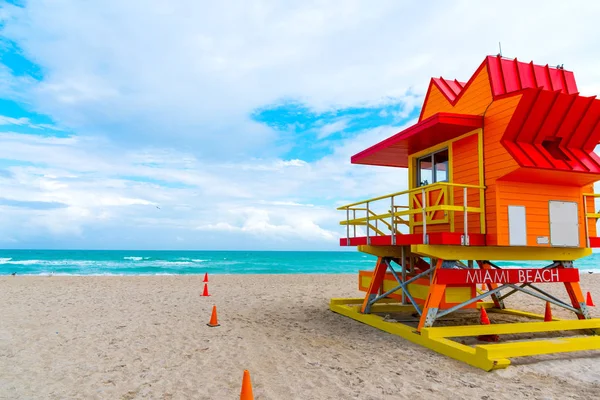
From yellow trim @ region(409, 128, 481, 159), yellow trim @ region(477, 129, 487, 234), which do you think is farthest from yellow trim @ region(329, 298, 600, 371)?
yellow trim @ region(409, 128, 481, 159)

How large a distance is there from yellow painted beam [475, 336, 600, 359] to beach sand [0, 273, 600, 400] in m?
0.18

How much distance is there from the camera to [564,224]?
1003 cm

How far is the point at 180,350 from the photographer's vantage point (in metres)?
8.84

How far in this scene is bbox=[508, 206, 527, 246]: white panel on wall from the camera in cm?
935

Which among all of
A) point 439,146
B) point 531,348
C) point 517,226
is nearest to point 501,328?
point 531,348

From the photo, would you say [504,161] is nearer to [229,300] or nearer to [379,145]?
[379,145]

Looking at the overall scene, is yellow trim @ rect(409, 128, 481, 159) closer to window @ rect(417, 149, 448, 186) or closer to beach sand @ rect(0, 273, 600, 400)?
window @ rect(417, 149, 448, 186)

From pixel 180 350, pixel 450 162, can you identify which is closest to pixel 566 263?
pixel 450 162

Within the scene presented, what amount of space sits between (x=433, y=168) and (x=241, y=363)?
7.14 metres

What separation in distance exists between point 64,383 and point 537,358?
8464 mm

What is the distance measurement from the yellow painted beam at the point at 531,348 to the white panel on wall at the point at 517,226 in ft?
6.90

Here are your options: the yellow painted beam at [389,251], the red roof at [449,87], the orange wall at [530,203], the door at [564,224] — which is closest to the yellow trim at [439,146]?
the red roof at [449,87]

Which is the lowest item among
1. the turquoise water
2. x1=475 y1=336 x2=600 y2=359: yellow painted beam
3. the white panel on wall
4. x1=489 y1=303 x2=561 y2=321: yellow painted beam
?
the turquoise water

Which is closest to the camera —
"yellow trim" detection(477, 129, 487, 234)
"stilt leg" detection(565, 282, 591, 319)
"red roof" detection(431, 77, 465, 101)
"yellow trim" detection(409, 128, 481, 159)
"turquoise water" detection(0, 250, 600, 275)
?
"yellow trim" detection(477, 129, 487, 234)
